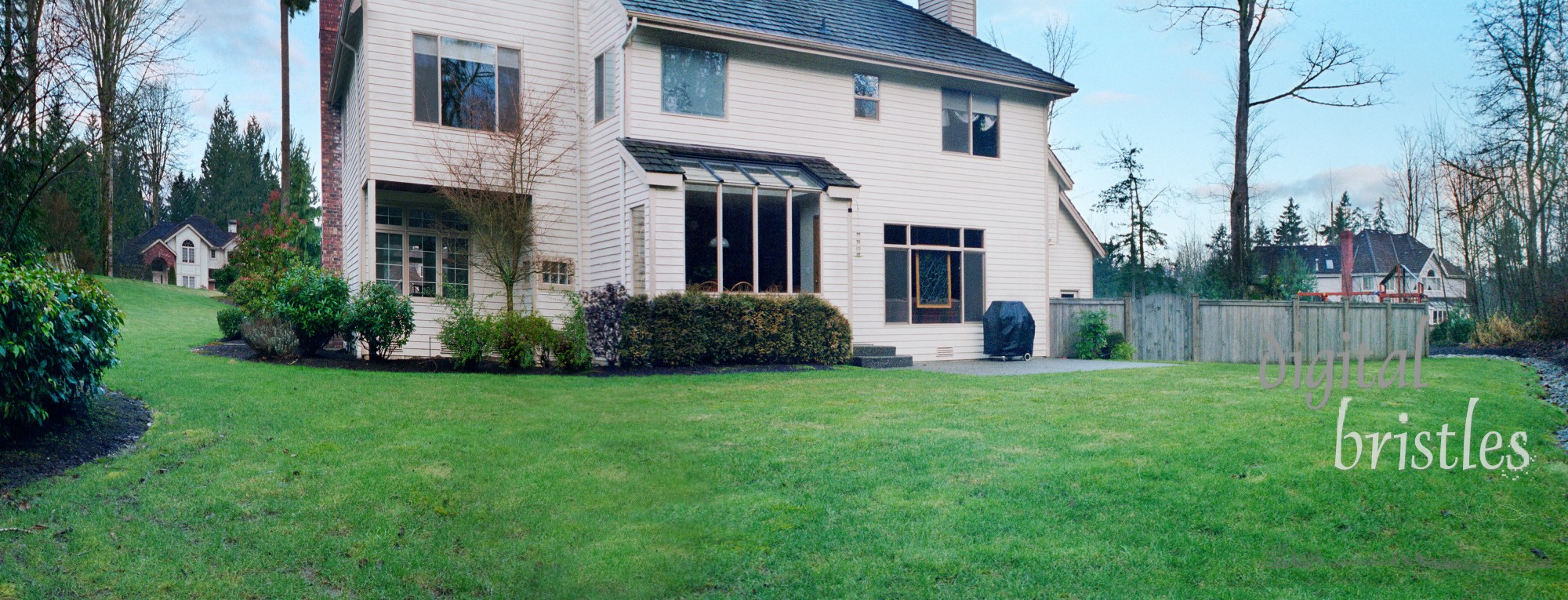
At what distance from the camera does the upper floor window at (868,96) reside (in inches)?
666

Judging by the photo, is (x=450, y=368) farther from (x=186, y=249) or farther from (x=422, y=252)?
(x=186, y=249)

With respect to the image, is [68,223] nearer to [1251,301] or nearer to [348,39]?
[348,39]

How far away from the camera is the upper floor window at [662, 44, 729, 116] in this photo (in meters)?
15.2

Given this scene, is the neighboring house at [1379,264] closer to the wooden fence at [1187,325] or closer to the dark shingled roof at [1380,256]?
the dark shingled roof at [1380,256]

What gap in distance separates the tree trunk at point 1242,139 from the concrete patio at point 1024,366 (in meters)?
6.47

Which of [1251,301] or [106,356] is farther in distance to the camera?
[1251,301]

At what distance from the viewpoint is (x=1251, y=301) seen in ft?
62.0

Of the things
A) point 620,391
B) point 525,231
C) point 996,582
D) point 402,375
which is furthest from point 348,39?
point 996,582

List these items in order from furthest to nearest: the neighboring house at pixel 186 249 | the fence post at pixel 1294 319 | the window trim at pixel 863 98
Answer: the neighboring house at pixel 186 249 < the fence post at pixel 1294 319 < the window trim at pixel 863 98

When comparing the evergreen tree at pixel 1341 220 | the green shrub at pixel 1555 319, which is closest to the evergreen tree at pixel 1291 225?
the evergreen tree at pixel 1341 220

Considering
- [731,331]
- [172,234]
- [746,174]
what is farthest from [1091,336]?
[172,234]

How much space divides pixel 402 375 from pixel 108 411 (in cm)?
374

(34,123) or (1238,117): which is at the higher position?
(1238,117)

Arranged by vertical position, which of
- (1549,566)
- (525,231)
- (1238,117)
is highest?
(1238,117)
